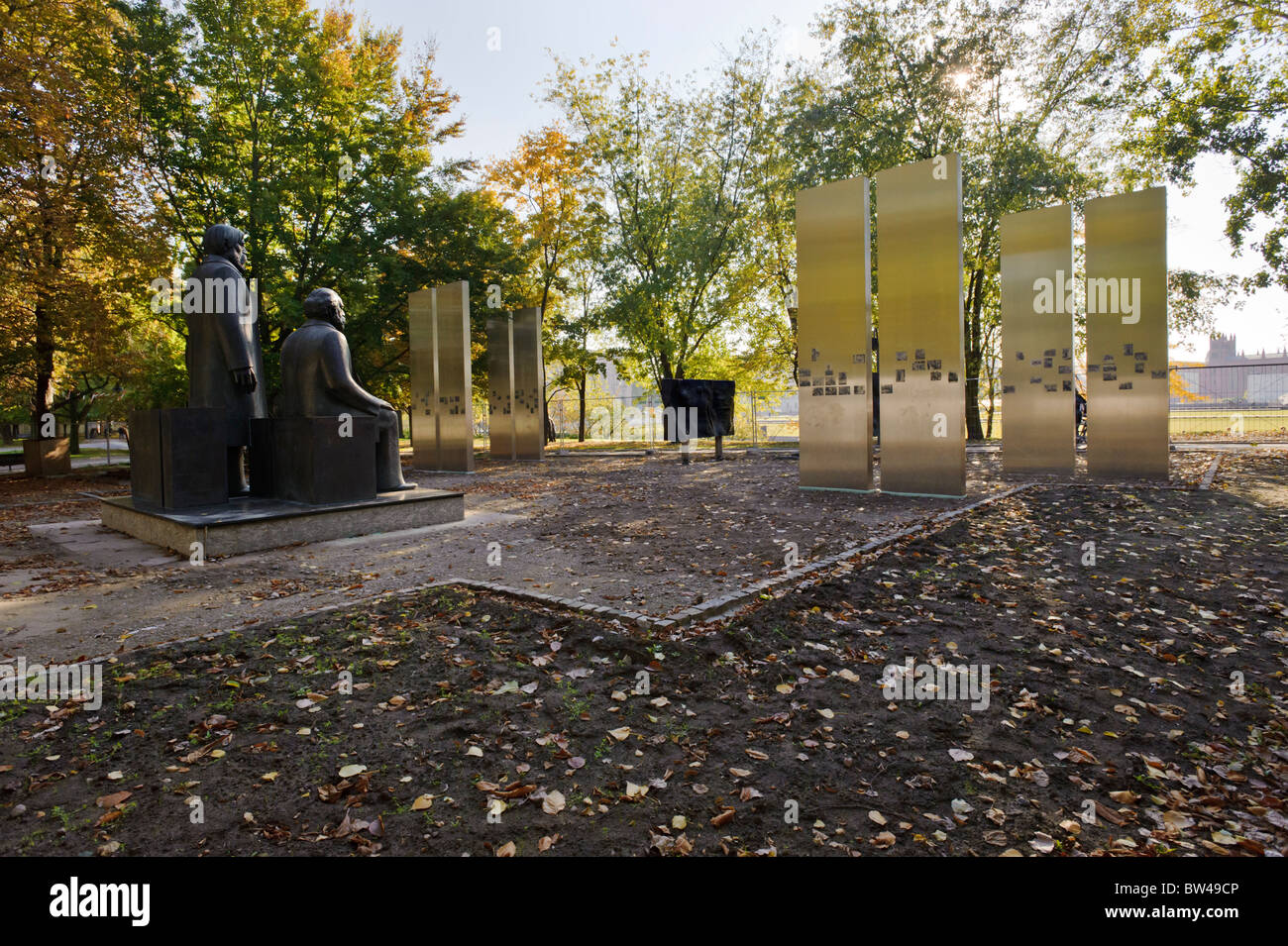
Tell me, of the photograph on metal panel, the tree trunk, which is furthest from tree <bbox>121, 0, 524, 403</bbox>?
the tree trunk

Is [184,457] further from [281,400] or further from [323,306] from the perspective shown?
[323,306]

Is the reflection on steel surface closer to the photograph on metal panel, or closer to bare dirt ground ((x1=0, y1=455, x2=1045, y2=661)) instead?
the photograph on metal panel

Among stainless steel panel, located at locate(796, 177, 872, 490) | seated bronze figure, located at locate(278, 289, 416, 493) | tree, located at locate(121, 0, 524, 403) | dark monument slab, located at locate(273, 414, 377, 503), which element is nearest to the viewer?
dark monument slab, located at locate(273, 414, 377, 503)

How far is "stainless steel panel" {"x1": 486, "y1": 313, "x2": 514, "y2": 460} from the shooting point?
2400cm

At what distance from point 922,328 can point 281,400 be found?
10.5 metres

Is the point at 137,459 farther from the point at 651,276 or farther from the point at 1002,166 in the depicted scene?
the point at 1002,166

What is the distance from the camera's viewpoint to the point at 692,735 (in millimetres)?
3723

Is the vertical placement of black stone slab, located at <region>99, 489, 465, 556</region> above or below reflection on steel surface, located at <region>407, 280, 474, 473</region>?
below

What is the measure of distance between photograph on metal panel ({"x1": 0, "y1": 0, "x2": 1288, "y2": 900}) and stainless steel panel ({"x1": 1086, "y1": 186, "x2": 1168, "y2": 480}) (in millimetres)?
71

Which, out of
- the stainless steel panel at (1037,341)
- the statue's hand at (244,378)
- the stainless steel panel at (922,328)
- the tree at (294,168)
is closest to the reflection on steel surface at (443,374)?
the tree at (294,168)

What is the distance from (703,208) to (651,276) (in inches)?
131

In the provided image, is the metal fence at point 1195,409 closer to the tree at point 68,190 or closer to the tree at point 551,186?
the tree at point 551,186

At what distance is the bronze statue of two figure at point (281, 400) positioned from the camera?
938cm

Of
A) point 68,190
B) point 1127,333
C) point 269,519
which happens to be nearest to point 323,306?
point 269,519
